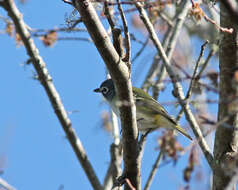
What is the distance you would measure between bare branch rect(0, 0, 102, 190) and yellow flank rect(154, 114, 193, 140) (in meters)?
1.19

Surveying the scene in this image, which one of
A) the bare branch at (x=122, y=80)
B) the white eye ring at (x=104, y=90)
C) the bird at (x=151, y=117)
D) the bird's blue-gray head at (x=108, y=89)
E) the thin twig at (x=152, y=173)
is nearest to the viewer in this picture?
the bare branch at (x=122, y=80)

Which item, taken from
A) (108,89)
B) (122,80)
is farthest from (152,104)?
(122,80)

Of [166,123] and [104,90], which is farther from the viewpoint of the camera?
[104,90]

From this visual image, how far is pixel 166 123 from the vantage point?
5.61m

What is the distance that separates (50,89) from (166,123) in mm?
1814

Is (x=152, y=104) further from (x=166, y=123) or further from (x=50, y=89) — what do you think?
(x=50, y=89)

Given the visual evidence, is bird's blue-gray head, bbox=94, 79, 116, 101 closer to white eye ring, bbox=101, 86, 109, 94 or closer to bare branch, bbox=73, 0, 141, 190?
white eye ring, bbox=101, 86, 109, 94

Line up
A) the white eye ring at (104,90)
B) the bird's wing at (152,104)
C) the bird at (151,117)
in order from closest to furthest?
the bird's wing at (152,104) < the bird at (151,117) < the white eye ring at (104,90)

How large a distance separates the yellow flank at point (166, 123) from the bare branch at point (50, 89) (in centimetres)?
119

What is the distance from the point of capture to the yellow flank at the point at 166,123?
18.2 ft

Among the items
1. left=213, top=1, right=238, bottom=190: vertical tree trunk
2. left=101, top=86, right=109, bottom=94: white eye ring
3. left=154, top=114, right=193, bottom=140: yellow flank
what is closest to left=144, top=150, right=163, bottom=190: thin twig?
left=154, top=114, right=193, bottom=140: yellow flank

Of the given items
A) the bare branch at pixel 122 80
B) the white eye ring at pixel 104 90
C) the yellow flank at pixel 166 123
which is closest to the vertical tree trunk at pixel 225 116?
the bare branch at pixel 122 80

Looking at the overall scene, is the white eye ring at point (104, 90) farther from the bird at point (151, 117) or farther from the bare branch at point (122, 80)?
the bare branch at point (122, 80)

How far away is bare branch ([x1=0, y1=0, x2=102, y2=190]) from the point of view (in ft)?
18.2
